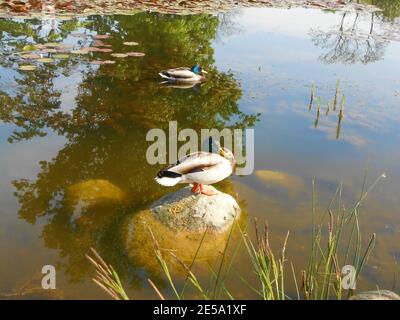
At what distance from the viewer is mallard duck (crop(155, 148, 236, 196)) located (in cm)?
456

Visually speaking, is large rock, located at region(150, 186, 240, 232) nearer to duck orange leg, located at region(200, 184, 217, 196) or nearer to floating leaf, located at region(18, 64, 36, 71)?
duck orange leg, located at region(200, 184, 217, 196)

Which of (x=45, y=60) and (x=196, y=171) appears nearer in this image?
(x=196, y=171)

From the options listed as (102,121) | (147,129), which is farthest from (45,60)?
(147,129)

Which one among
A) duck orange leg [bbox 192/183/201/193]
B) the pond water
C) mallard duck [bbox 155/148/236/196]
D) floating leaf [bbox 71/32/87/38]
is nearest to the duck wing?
mallard duck [bbox 155/148/236/196]

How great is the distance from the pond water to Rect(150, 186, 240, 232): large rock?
362mm

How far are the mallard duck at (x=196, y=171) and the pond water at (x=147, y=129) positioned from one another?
600 mm

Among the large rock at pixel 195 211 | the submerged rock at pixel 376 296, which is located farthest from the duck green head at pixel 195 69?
the submerged rock at pixel 376 296

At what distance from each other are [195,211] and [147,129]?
8.41ft

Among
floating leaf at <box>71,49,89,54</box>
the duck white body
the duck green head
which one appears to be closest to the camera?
the duck white body

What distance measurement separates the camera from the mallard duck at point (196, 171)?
15.0ft

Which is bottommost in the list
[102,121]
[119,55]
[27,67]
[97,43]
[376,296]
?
[102,121]

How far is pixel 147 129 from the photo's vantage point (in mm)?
6777

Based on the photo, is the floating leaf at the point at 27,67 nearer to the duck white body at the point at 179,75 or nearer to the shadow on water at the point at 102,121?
the shadow on water at the point at 102,121

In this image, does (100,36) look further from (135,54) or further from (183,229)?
(183,229)
